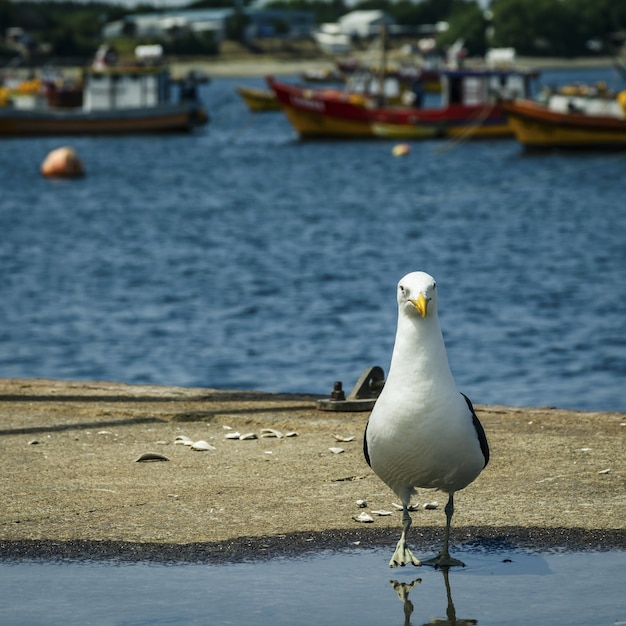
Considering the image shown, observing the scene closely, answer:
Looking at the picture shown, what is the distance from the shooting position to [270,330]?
17.6 meters

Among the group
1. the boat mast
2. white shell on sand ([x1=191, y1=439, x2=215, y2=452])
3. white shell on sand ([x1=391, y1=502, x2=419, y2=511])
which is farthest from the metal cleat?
the boat mast

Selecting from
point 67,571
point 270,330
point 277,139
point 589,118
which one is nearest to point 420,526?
point 67,571

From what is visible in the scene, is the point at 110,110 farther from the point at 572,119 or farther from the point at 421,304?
the point at 421,304

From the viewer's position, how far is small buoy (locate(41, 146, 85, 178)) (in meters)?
44.1

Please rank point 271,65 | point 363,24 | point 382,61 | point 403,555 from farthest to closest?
1. point 363,24
2. point 271,65
3. point 382,61
4. point 403,555

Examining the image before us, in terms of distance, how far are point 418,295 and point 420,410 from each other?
45 centimetres

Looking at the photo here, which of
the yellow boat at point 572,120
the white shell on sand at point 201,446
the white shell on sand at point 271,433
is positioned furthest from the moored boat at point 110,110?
the white shell on sand at point 201,446

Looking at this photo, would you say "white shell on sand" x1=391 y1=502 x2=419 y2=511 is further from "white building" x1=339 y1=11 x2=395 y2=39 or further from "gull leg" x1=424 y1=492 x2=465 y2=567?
A: "white building" x1=339 y1=11 x2=395 y2=39

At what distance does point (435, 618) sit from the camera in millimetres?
4695

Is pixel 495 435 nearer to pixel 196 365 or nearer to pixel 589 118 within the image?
pixel 196 365

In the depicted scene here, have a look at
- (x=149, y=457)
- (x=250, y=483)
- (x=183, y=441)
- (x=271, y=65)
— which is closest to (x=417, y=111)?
(x=183, y=441)

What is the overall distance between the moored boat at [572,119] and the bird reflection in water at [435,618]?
40086 millimetres

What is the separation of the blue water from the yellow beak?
8344 mm

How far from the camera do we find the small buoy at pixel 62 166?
145ft
